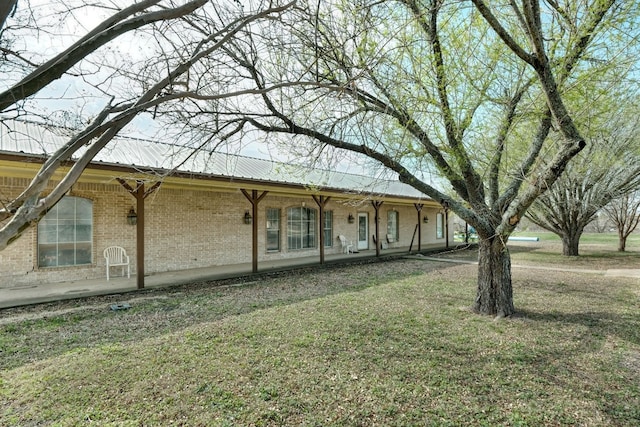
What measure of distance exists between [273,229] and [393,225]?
845 cm

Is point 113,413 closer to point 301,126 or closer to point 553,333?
point 301,126

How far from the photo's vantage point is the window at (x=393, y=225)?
18359mm

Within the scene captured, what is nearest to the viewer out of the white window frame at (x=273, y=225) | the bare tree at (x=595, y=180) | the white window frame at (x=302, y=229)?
the bare tree at (x=595, y=180)

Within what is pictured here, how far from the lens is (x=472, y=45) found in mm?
5078

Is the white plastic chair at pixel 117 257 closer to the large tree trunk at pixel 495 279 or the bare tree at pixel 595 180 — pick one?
the large tree trunk at pixel 495 279

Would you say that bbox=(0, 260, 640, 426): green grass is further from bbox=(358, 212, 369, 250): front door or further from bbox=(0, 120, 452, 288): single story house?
bbox=(358, 212, 369, 250): front door

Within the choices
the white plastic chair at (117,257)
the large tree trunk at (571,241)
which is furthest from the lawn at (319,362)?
the large tree trunk at (571,241)

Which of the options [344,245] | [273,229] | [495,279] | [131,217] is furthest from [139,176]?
[344,245]

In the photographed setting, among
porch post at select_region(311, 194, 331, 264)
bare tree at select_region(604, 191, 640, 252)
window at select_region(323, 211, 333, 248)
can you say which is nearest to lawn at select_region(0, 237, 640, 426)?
porch post at select_region(311, 194, 331, 264)

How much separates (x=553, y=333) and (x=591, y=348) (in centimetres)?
55

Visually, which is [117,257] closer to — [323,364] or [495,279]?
[323,364]

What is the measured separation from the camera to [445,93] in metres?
5.26

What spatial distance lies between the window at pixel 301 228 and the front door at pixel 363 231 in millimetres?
3200

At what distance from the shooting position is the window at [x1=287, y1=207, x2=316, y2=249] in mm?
13272
